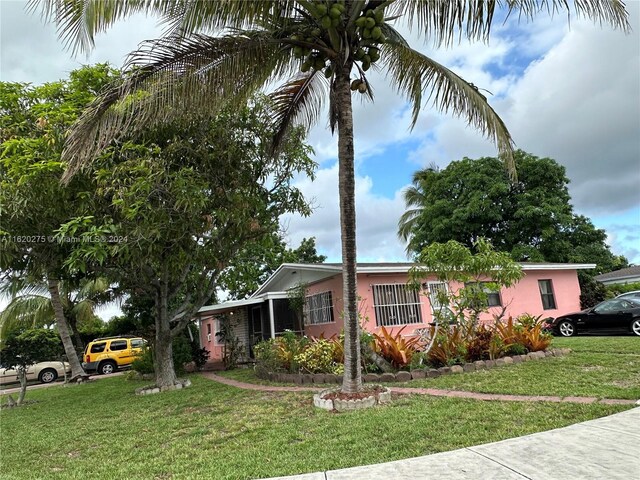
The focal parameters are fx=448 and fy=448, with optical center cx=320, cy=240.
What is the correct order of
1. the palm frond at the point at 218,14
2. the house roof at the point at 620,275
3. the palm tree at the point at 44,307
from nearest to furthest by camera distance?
the palm frond at the point at 218,14
the palm tree at the point at 44,307
the house roof at the point at 620,275

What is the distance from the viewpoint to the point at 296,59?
26.0 ft

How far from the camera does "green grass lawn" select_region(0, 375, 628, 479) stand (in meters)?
4.70

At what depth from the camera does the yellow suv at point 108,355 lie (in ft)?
70.2

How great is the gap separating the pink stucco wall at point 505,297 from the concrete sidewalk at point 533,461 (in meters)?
8.56

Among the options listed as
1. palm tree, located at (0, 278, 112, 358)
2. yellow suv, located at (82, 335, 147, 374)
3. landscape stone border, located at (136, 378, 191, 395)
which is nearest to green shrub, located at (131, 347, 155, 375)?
landscape stone border, located at (136, 378, 191, 395)

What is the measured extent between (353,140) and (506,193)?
21.6 meters

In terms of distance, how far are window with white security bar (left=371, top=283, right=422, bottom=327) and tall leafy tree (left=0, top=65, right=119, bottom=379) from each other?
8.90 meters

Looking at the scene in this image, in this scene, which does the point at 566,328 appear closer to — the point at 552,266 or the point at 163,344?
the point at 552,266

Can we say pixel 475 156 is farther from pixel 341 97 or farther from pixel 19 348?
pixel 19 348

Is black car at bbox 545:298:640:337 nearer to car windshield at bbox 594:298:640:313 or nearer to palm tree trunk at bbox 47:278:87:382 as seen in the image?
car windshield at bbox 594:298:640:313

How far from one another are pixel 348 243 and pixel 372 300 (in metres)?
7.84

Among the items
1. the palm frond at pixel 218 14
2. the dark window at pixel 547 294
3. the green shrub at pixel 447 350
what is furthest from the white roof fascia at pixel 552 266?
the palm frond at pixel 218 14

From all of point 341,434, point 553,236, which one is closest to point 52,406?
point 341,434

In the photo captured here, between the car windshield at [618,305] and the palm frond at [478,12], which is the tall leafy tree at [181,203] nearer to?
the palm frond at [478,12]
